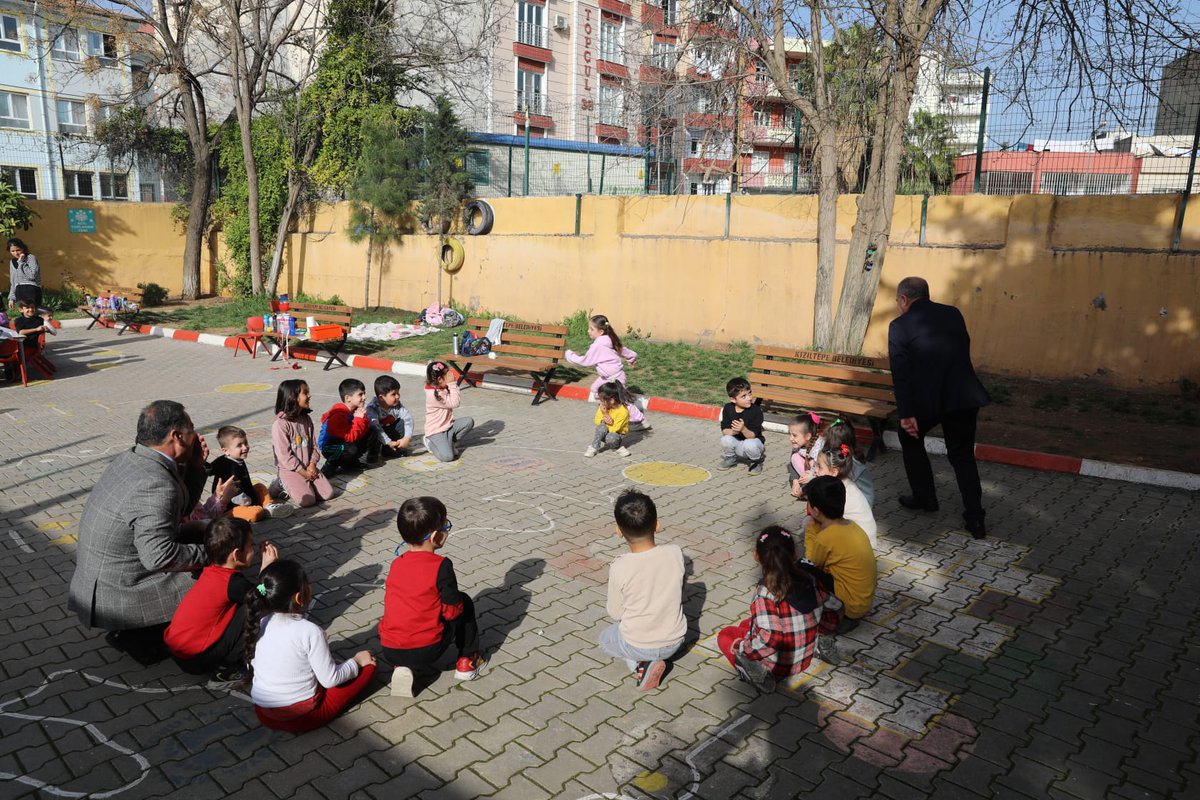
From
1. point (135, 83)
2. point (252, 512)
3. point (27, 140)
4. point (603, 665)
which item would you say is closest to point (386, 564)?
point (252, 512)

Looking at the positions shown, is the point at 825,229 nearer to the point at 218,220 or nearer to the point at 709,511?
the point at 709,511

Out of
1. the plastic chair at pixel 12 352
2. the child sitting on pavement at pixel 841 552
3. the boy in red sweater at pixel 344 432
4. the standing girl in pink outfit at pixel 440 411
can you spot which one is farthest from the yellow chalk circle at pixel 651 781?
the plastic chair at pixel 12 352

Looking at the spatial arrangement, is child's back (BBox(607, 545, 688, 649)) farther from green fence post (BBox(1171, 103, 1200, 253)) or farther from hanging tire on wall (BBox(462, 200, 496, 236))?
hanging tire on wall (BBox(462, 200, 496, 236))

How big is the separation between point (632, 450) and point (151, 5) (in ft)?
66.1

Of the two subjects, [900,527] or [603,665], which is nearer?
[603,665]

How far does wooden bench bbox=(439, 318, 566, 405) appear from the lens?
11961 millimetres

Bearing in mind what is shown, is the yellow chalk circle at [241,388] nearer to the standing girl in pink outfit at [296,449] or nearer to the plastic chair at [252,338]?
the plastic chair at [252,338]

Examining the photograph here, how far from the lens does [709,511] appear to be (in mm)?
7324

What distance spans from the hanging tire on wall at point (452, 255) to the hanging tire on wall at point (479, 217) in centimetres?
42

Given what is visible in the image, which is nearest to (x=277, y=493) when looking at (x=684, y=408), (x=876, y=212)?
(x=684, y=408)

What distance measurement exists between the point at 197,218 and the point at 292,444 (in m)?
18.8

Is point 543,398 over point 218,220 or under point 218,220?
under

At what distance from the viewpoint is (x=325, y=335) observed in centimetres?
1430

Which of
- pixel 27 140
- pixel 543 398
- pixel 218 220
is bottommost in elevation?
pixel 543 398
